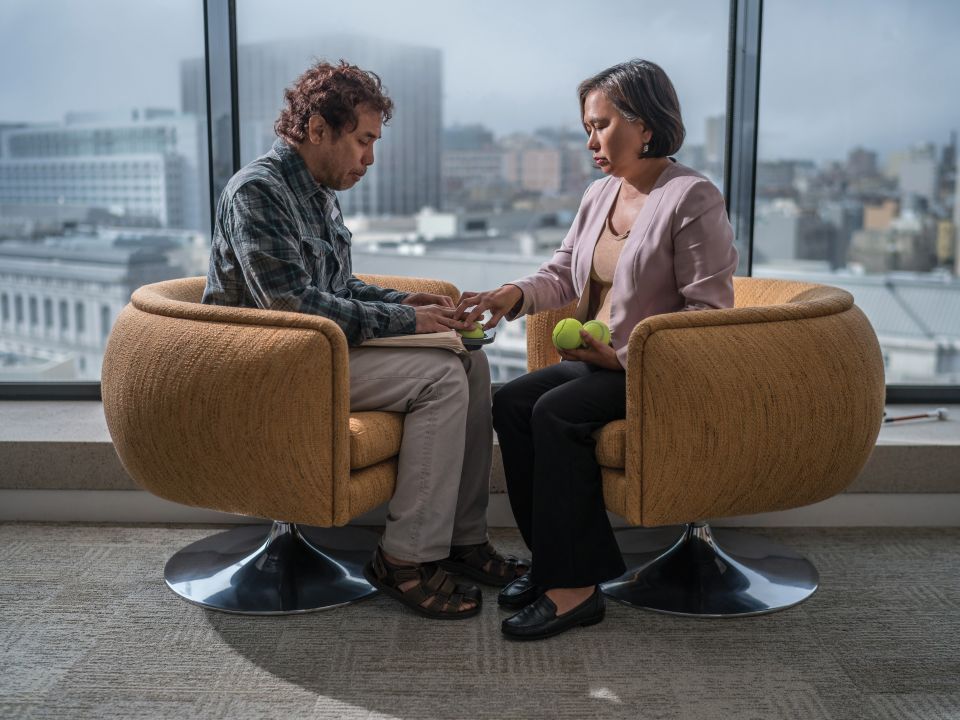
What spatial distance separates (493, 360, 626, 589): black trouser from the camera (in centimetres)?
225

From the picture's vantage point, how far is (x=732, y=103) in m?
3.29

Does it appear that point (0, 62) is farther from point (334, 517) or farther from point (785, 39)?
point (785, 39)

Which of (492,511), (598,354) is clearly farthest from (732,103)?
(492,511)

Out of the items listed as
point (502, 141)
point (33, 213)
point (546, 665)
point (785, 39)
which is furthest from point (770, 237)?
point (33, 213)

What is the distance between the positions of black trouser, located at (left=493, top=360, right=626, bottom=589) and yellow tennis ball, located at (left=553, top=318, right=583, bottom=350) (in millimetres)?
84

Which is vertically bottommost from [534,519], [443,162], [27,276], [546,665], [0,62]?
[546,665]

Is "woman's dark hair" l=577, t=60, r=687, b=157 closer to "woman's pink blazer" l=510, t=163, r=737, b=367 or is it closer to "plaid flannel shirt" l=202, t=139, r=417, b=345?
"woman's pink blazer" l=510, t=163, r=737, b=367

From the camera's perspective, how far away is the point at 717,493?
2184 mm

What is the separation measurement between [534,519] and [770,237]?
1.56 m

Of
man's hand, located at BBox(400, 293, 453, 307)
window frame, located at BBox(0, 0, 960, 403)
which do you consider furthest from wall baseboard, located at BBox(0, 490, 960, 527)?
window frame, located at BBox(0, 0, 960, 403)

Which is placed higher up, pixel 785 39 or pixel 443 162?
pixel 785 39

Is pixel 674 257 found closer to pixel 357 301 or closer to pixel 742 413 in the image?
pixel 742 413

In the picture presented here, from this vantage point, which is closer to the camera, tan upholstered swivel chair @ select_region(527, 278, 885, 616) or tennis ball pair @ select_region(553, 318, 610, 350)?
tan upholstered swivel chair @ select_region(527, 278, 885, 616)

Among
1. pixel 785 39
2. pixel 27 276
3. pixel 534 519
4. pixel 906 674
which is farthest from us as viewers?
pixel 27 276
